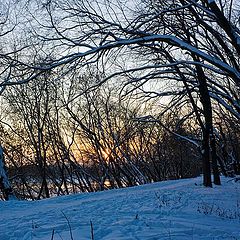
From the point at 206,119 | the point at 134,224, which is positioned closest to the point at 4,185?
the point at 206,119

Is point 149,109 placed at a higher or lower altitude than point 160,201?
higher

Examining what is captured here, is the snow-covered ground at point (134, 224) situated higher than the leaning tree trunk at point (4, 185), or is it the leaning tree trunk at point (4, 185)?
the leaning tree trunk at point (4, 185)

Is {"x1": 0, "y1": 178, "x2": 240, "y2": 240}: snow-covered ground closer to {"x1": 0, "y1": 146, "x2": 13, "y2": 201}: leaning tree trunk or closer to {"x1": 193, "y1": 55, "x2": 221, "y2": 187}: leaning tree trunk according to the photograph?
{"x1": 193, "y1": 55, "x2": 221, "y2": 187}: leaning tree trunk

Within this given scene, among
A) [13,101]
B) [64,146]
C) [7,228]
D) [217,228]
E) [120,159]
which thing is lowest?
[217,228]

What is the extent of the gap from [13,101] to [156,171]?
15.2 metres

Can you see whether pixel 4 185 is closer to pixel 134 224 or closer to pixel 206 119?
pixel 206 119

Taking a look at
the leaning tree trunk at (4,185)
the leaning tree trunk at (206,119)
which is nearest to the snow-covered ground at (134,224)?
the leaning tree trunk at (206,119)

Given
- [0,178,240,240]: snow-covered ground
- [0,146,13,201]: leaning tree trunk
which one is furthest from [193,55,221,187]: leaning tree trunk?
[0,146,13,201]: leaning tree trunk

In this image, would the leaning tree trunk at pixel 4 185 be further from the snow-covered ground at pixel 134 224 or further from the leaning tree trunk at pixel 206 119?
the leaning tree trunk at pixel 206 119

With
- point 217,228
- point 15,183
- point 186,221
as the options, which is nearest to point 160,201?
point 186,221

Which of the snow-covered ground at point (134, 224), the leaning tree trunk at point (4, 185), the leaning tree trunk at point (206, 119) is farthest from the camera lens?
the leaning tree trunk at point (4, 185)

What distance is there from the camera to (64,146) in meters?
25.3

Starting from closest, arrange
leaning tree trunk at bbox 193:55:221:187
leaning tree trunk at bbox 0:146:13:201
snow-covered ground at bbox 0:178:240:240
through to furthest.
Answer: snow-covered ground at bbox 0:178:240:240 → leaning tree trunk at bbox 193:55:221:187 → leaning tree trunk at bbox 0:146:13:201

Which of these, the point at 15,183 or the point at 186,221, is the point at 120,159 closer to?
the point at 15,183
